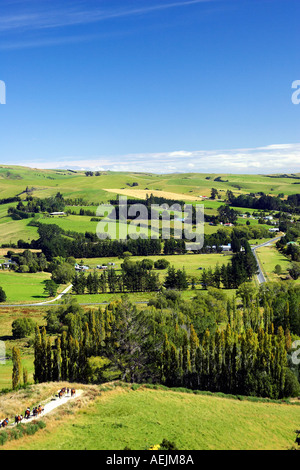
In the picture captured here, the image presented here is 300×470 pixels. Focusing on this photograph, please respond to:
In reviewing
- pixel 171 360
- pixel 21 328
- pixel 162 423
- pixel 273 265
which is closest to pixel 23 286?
pixel 21 328

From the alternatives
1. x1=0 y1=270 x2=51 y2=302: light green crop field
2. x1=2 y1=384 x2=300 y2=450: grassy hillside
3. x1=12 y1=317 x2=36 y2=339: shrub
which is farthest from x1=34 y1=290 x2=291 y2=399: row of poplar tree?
x1=0 y1=270 x2=51 y2=302: light green crop field

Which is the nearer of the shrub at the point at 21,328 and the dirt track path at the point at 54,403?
the dirt track path at the point at 54,403

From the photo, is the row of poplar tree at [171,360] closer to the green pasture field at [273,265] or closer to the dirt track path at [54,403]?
the dirt track path at [54,403]

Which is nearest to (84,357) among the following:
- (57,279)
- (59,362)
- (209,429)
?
(59,362)

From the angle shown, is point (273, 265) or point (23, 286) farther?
point (273, 265)

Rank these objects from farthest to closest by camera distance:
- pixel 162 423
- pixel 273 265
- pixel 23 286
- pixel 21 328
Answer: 1. pixel 273 265
2. pixel 23 286
3. pixel 21 328
4. pixel 162 423

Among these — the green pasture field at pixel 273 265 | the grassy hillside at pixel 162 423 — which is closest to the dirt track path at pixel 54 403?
the grassy hillside at pixel 162 423

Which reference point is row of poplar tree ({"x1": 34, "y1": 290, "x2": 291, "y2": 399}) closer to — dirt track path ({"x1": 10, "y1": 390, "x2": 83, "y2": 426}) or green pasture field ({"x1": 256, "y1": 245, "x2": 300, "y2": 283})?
dirt track path ({"x1": 10, "y1": 390, "x2": 83, "y2": 426})

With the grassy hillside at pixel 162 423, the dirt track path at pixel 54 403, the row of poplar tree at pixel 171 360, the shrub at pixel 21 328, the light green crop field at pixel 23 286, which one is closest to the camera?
the grassy hillside at pixel 162 423

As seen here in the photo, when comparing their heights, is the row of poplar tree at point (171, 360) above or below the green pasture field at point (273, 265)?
above

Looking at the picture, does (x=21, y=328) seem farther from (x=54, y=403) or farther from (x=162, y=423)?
(x=162, y=423)
